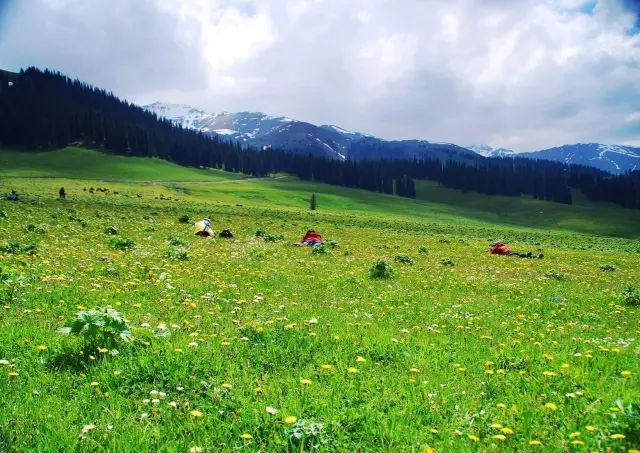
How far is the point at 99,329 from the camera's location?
7762mm

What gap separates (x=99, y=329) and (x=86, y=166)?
541 feet

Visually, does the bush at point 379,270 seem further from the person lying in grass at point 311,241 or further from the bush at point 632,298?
the person lying in grass at point 311,241

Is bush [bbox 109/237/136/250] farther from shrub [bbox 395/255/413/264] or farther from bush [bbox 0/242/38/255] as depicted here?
shrub [bbox 395/255/413/264]

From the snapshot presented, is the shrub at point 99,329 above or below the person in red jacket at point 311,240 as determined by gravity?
above

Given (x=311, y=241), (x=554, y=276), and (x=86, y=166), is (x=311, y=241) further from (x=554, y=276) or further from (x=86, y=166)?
(x=86, y=166)

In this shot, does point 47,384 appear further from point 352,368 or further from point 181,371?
point 352,368

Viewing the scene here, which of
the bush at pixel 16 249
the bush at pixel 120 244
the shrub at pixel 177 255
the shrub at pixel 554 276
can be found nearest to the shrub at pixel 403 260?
the shrub at pixel 554 276

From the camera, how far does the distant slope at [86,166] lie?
138m

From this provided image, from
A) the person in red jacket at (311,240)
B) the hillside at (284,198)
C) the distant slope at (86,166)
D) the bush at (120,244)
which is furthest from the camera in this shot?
the distant slope at (86,166)

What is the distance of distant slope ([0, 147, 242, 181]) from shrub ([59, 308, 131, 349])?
5351 inches

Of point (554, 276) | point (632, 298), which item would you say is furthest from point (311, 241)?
point (632, 298)

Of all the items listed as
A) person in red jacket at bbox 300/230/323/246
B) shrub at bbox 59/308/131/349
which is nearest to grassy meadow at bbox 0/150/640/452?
shrub at bbox 59/308/131/349

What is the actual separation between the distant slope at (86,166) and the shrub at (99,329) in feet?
446

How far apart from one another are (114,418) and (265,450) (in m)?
1.95
